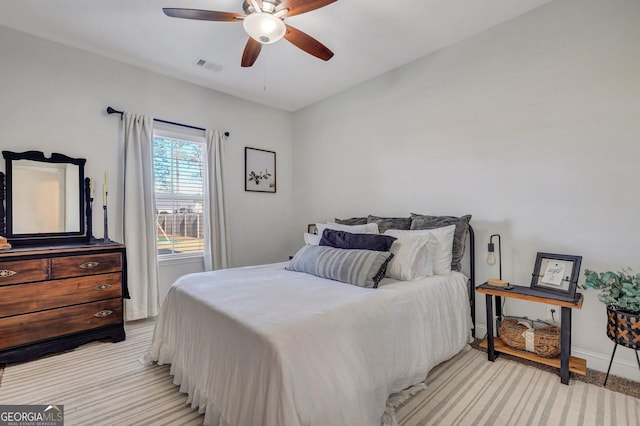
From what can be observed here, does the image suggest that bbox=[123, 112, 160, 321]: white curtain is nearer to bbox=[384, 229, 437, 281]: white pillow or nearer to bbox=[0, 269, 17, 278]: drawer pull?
bbox=[0, 269, 17, 278]: drawer pull

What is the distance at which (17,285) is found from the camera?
2.22m

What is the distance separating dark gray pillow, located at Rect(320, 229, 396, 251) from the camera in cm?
234

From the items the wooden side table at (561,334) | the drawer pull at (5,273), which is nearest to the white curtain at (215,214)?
the drawer pull at (5,273)

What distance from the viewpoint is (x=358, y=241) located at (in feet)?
7.94

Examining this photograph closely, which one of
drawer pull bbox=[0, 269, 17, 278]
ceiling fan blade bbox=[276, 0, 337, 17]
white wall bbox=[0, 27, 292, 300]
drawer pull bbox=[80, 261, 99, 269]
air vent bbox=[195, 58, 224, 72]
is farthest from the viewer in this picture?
air vent bbox=[195, 58, 224, 72]

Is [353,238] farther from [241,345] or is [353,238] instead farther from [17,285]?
[17,285]

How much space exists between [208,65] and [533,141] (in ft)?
10.6

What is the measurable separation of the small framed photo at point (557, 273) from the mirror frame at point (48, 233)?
3.99 m

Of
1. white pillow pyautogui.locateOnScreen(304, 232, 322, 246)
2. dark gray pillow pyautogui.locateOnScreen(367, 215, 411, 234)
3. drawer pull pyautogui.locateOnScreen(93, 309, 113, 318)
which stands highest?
dark gray pillow pyautogui.locateOnScreen(367, 215, 411, 234)

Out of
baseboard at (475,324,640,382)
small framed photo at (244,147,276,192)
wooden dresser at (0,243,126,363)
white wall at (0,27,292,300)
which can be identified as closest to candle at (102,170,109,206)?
white wall at (0,27,292,300)

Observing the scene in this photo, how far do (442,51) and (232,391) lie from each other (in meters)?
3.35

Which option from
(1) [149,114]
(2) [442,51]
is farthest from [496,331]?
(1) [149,114]

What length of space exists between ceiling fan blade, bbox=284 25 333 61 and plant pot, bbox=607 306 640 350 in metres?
2.64

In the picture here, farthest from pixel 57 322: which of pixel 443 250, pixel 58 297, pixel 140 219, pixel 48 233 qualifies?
pixel 443 250
